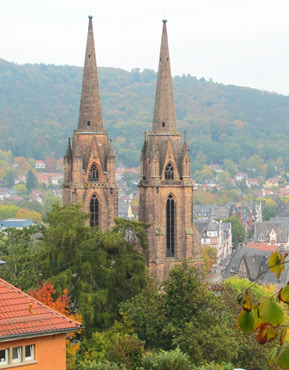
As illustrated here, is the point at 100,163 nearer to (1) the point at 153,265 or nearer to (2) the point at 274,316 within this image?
(1) the point at 153,265

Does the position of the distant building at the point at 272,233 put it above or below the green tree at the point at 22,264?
below

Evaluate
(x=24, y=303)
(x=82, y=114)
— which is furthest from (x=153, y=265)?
(x=24, y=303)

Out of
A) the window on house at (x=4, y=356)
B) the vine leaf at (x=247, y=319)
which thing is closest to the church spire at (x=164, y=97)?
the window on house at (x=4, y=356)

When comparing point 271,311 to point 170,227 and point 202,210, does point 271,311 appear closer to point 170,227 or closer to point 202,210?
point 170,227

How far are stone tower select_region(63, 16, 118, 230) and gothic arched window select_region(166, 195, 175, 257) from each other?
397 centimetres

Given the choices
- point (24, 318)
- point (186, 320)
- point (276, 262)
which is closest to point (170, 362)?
point (186, 320)

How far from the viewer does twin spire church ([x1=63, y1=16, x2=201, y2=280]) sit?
52.6 metres

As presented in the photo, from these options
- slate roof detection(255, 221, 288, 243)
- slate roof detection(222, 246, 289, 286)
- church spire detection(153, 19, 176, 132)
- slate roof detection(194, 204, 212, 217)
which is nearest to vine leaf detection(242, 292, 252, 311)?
church spire detection(153, 19, 176, 132)

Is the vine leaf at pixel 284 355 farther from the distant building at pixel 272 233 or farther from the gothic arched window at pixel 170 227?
the distant building at pixel 272 233

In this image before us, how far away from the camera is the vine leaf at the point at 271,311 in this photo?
4.88 metres

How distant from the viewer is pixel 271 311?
4906mm

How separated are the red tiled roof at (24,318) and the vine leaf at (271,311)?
10.9 m

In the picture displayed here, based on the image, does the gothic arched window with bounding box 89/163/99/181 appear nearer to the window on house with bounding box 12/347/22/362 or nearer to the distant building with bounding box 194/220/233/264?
the window on house with bounding box 12/347/22/362

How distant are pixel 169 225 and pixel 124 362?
26749 millimetres
